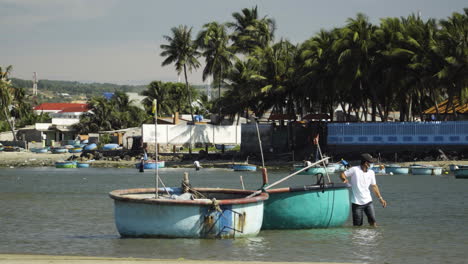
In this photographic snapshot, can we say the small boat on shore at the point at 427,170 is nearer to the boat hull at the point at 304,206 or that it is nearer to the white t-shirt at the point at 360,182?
the boat hull at the point at 304,206

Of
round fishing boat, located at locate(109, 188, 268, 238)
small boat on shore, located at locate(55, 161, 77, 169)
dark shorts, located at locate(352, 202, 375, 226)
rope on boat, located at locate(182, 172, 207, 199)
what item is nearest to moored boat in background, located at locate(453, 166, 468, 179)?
dark shorts, located at locate(352, 202, 375, 226)

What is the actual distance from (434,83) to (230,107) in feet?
87.9

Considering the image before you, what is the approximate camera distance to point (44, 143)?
10906 cm

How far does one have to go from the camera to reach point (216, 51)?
289 ft

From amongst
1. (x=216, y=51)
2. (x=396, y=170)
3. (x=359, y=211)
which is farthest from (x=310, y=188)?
(x=216, y=51)

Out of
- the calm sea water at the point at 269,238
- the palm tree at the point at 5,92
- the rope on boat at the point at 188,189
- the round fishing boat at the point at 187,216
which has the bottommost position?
the calm sea water at the point at 269,238

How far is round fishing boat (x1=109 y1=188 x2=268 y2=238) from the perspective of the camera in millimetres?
18281

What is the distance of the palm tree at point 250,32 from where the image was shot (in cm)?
8794

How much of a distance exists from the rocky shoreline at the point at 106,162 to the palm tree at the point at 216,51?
1383 centimetres

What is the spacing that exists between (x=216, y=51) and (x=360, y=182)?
70.1 metres

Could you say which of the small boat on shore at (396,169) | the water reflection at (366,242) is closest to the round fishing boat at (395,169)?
the small boat on shore at (396,169)

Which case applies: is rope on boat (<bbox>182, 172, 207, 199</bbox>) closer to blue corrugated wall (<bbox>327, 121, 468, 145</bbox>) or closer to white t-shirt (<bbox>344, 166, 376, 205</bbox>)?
white t-shirt (<bbox>344, 166, 376, 205</bbox>)

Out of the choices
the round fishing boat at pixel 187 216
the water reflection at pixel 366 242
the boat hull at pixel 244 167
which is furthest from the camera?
the boat hull at pixel 244 167

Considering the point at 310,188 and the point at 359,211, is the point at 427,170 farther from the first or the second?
the point at 310,188
